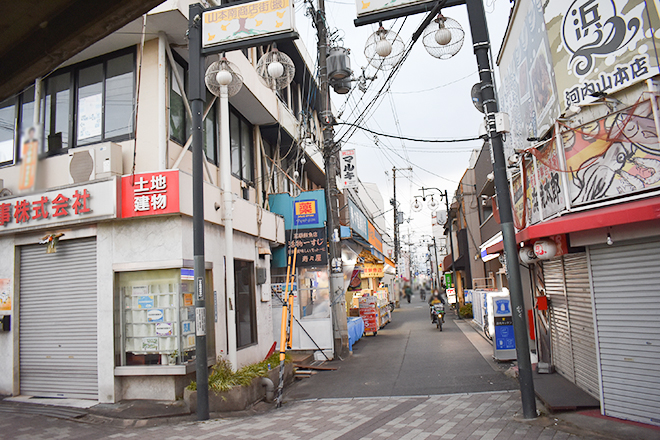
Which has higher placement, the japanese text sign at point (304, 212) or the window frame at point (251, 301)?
the japanese text sign at point (304, 212)

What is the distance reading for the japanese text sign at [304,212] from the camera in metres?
15.2

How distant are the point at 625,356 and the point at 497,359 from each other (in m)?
5.73

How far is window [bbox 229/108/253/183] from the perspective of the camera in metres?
13.7

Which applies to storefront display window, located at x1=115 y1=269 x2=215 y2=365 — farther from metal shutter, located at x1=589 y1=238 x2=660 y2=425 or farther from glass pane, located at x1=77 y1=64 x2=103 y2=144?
metal shutter, located at x1=589 y1=238 x2=660 y2=425

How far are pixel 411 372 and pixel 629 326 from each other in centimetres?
595

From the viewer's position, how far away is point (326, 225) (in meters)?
15.1

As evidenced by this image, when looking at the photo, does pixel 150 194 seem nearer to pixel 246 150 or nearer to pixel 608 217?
pixel 246 150

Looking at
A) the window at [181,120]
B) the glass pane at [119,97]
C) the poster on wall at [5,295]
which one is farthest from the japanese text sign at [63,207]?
the window at [181,120]

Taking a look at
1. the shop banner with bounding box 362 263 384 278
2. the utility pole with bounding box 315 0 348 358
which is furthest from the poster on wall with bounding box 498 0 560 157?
the shop banner with bounding box 362 263 384 278

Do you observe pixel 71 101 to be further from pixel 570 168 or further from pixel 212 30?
pixel 570 168

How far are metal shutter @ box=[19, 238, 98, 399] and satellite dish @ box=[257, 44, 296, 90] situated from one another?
516 cm

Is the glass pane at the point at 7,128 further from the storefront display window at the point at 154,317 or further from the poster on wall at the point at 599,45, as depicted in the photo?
the poster on wall at the point at 599,45

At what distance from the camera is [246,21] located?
795 cm

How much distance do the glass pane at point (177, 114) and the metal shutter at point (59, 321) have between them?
3.04m
